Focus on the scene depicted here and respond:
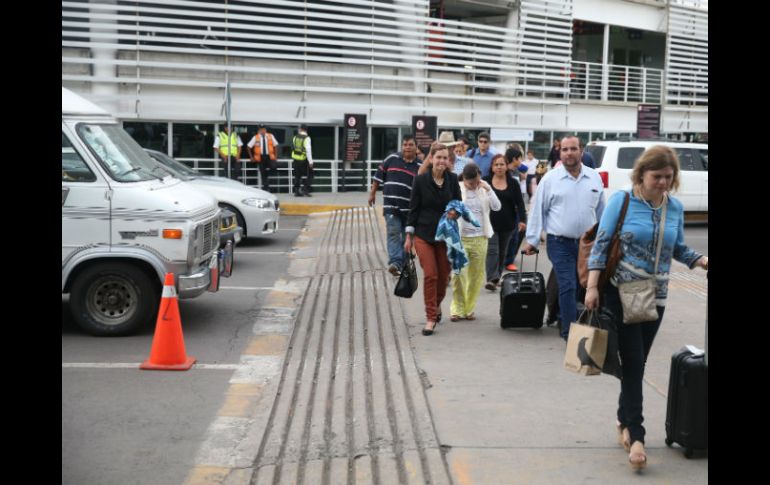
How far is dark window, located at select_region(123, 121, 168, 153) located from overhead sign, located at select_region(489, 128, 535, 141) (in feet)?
33.2

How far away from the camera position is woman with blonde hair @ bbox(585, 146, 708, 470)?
5.32 meters

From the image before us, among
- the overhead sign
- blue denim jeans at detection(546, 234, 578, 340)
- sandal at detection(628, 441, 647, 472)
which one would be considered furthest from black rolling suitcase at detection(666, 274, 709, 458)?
the overhead sign

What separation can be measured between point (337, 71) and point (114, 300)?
18.2m

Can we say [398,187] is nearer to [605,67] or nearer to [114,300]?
[114,300]

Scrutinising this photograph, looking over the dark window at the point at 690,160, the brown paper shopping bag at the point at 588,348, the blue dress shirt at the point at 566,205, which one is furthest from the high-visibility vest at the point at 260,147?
the brown paper shopping bag at the point at 588,348

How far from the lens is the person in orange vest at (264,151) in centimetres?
2366

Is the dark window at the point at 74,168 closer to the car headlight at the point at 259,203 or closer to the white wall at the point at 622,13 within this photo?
the car headlight at the point at 259,203

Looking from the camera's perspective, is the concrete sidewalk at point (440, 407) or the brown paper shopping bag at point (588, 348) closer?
the brown paper shopping bag at point (588, 348)

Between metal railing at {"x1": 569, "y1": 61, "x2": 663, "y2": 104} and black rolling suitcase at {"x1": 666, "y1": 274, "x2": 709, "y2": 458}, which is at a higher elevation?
metal railing at {"x1": 569, "y1": 61, "x2": 663, "y2": 104}

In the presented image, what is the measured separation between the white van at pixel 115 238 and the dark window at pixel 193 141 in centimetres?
1542

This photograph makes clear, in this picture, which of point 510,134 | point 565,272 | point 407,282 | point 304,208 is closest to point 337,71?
point 304,208

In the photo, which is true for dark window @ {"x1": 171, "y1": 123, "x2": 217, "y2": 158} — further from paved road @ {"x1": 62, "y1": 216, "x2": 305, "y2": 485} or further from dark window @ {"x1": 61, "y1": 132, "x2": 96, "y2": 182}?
dark window @ {"x1": 61, "y1": 132, "x2": 96, "y2": 182}

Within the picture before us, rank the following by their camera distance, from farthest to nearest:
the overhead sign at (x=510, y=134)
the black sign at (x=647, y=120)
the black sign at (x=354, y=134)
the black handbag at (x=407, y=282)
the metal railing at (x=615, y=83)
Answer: the metal railing at (x=615, y=83) → the overhead sign at (x=510, y=134) → the black sign at (x=647, y=120) → the black sign at (x=354, y=134) → the black handbag at (x=407, y=282)

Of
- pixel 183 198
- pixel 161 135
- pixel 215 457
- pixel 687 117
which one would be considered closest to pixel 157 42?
pixel 161 135
